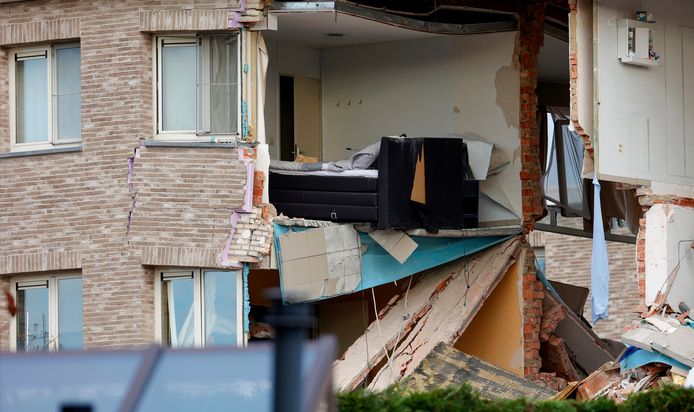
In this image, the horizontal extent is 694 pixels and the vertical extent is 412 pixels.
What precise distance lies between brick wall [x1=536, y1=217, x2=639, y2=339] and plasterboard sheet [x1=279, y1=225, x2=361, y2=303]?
14321 millimetres

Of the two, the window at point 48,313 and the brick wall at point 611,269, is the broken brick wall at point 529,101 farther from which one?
the brick wall at point 611,269

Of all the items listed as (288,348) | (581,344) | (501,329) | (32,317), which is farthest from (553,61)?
(288,348)

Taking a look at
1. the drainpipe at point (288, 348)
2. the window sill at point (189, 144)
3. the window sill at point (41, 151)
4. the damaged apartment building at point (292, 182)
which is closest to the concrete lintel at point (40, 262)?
the damaged apartment building at point (292, 182)

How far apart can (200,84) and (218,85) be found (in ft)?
0.75

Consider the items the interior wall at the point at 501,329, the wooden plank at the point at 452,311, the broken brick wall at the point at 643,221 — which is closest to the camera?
the broken brick wall at the point at 643,221

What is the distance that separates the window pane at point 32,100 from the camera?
1817 cm

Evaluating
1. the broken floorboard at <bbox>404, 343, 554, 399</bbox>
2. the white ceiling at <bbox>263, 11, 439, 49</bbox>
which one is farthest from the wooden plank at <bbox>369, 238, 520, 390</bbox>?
the white ceiling at <bbox>263, 11, 439, 49</bbox>

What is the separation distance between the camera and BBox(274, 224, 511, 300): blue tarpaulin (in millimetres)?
17922

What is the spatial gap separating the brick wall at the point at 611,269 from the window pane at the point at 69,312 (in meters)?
15.7

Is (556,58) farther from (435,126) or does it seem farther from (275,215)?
(275,215)

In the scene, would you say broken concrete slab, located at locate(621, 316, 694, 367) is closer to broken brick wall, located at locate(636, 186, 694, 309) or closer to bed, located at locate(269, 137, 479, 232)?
broken brick wall, located at locate(636, 186, 694, 309)

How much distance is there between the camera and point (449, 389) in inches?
456

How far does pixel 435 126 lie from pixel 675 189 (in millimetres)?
3938

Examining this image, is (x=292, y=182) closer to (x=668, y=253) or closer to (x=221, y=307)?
(x=221, y=307)
